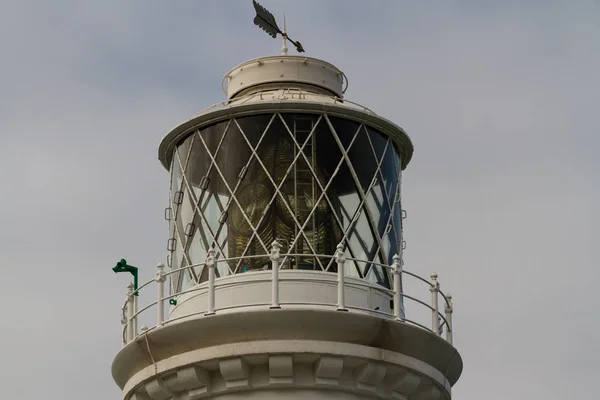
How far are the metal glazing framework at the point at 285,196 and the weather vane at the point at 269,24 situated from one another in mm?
1798

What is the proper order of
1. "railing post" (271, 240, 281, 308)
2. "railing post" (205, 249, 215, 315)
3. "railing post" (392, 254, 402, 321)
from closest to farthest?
"railing post" (271, 240, 281, 308), "railing post" (205, 249, 215, 315), "railing post" (392, 254, 402, 321)

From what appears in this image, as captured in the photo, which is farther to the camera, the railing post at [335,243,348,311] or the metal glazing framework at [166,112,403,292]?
the metal glazing framework at [166,112,403,292]

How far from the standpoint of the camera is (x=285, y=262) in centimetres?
1953

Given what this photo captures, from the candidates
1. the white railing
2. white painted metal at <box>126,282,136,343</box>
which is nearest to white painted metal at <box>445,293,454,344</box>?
the white railing

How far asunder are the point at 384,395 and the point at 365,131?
137 inches

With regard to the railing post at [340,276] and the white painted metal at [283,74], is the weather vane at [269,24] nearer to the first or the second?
the white painted metal at [283,74]

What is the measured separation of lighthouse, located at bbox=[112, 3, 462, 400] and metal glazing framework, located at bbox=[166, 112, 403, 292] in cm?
2

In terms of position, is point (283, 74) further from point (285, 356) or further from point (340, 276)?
point (285, 356)

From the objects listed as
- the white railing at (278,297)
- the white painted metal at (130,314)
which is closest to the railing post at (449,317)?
the white railing at (278,297)

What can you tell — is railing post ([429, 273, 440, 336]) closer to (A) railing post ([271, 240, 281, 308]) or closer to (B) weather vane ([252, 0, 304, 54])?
(A) railing post ([271, 240, 281, 308])

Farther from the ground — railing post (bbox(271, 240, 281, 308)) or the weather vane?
the weather vane

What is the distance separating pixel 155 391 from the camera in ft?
63.4

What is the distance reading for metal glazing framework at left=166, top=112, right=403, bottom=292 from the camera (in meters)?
19.7

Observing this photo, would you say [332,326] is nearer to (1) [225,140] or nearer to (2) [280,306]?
(2) [280,306]
